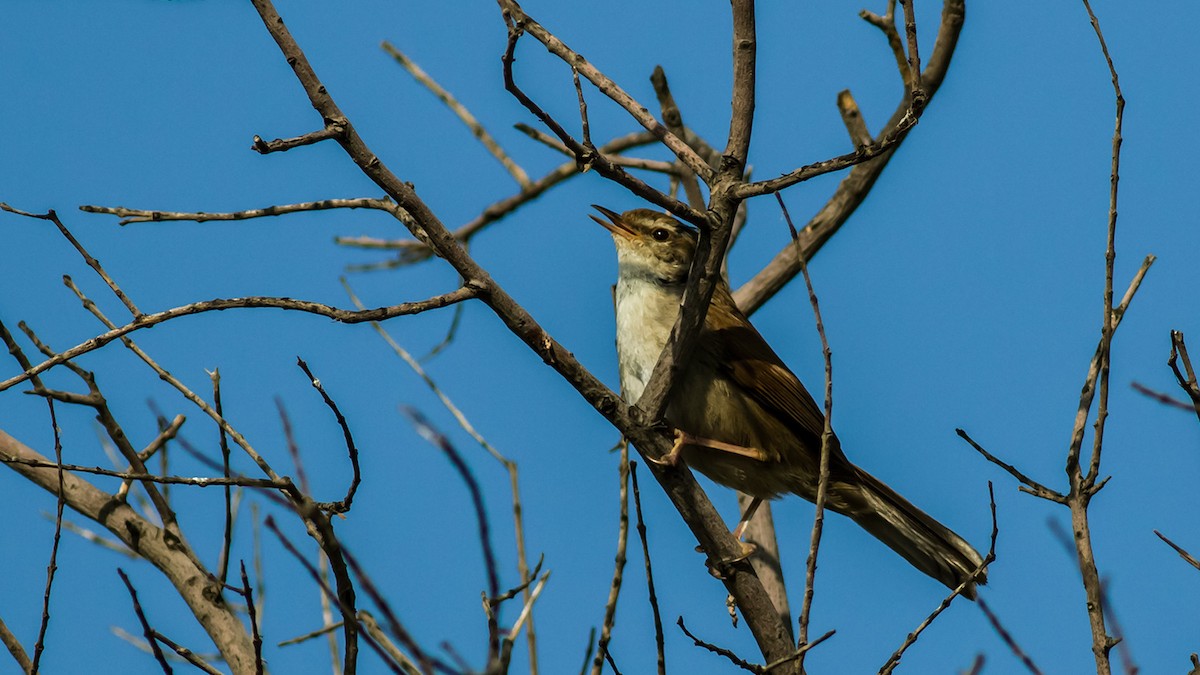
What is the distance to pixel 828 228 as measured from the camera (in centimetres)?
718

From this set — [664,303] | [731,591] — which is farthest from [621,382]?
[731,591]

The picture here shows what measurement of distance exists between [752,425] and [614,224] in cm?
138

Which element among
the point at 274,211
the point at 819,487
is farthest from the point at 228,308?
the point at 819,487

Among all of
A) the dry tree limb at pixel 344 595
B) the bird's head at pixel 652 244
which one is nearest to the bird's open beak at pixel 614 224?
the bird's head at pixel 652 244

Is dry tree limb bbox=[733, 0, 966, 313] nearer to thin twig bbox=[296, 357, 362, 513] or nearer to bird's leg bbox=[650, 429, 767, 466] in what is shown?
bird's leg bbox=[650, 429, 767, 466]

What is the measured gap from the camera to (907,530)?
5445mm

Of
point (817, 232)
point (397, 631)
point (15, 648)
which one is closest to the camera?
point (397, 631)

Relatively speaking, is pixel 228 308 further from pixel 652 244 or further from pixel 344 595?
pixel 652 244

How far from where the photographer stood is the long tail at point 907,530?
5.35 m

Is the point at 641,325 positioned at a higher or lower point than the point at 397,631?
higher

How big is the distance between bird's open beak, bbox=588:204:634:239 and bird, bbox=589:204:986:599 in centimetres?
39

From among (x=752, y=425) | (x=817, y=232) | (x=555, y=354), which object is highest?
(x=817, y=232)

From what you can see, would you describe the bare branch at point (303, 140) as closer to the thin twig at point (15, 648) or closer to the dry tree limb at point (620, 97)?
the dry tree limb at point (620, 97)

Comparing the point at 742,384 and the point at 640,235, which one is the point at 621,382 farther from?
the point at 640,235
